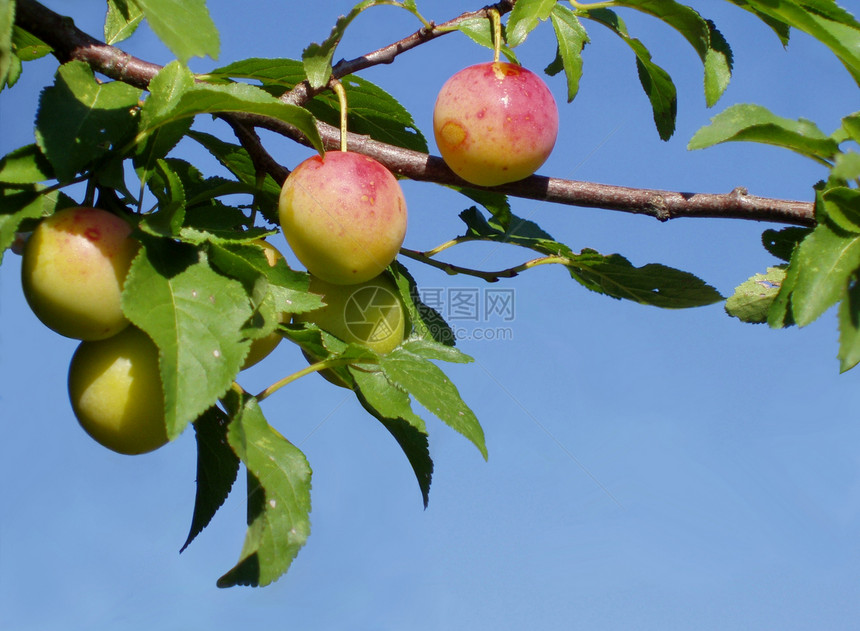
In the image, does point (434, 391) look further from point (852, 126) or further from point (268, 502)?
point (852, 126)

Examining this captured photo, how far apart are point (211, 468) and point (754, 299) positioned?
0.82 m

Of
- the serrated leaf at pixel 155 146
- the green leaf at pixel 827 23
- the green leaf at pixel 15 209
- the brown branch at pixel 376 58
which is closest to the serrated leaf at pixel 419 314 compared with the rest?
→ the brown branch at pixel 376 58

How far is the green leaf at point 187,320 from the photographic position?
0.76 meters

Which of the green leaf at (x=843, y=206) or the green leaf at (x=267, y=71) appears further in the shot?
the green leaf at (x=267, y=71)

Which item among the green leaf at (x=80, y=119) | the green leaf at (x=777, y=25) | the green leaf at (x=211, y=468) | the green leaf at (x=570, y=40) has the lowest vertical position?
the green leaf at (x=211, y=468)

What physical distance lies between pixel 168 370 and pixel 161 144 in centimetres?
31

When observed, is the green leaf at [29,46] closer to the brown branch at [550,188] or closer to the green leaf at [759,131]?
the brown branch at [550,188]

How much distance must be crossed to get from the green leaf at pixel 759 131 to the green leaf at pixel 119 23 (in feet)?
2.82

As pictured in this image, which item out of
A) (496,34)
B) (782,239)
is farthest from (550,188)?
(782,239)

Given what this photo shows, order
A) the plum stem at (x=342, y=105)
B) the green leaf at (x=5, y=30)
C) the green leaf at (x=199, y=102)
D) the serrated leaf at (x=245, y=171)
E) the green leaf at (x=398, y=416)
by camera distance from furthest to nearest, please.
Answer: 1. the serrated leaf at (x=245, y=171)
2. the plum stem at (x=342, y=105)
3. the green leaf at (x=398, y=416)
4. the green leaf at (x=199, y=102)
5. the green leaf at (x=5, y=30)

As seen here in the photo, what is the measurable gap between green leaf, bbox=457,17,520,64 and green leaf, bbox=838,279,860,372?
0.55 metres

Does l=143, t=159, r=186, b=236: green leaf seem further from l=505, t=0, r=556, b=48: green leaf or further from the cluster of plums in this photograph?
l=505, t=0, r=556, b=48: green leaf

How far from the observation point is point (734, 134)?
89cm

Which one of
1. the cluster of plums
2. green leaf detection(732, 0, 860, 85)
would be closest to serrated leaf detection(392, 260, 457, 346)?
the cluster of plums
